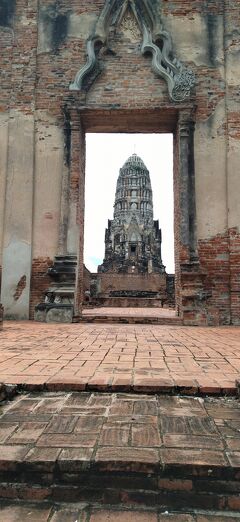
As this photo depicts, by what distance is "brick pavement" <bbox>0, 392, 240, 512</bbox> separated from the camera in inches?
59.3

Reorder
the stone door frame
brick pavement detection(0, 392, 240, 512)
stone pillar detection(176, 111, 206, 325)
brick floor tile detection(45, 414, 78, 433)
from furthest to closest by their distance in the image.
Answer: the stone door frame < stone pillar detection(176, 111, 206, 325) < brick floor tile detection(45, 414, 78, 433) < brick pavement detection(0, 392, 240, 512)

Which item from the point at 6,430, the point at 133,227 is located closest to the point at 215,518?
the point at 6,430

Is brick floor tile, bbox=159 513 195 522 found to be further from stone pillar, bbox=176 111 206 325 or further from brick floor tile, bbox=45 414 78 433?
stone pillar, bbox=176 111 206 325

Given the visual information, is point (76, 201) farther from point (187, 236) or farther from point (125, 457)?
Answer: point (125, 457)

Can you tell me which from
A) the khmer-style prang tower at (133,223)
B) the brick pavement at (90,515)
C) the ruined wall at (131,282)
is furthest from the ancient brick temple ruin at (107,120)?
the khmer-style prang tower at (133,223)

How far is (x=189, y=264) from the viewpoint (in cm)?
791

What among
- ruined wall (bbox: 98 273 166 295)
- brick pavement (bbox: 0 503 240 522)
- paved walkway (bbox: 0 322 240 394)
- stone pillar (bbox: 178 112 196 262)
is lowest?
brick pavement (bbox: 0 503 240 522)

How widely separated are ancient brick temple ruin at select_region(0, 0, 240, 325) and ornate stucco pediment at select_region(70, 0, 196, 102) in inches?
0.9

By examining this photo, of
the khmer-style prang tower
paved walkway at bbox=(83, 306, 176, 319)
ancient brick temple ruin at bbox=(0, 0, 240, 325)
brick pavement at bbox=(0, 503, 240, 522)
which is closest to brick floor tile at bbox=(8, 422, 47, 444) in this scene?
brick pavement at bbox=(0, 503, 240, 522)

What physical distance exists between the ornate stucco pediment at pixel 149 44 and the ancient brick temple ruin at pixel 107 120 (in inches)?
0.9

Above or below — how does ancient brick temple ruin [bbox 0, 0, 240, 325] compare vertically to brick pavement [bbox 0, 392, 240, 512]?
above

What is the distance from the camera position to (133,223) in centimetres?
4091

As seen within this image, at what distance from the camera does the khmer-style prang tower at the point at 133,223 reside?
39781 mm

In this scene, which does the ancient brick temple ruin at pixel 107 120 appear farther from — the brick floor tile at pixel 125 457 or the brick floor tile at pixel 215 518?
the brick floor tile at pixel 215 518
